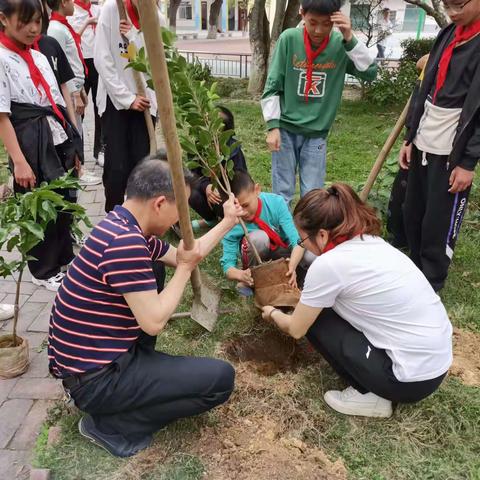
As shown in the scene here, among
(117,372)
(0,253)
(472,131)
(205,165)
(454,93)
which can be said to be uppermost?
(454,93)

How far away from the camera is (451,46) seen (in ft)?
8.64

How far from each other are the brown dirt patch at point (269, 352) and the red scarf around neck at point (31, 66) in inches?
70.3

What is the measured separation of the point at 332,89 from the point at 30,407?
2656 mm

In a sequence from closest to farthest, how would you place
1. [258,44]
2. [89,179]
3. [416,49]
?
[89,179] → [258,44] → [416,49]

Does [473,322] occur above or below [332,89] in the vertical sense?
below

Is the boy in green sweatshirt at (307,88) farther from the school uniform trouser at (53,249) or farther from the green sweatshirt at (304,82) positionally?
the school uniform trouser at (53,249)

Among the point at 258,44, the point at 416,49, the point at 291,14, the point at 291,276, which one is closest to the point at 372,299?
the point at 291,276

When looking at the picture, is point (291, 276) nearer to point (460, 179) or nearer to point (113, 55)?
point (460, 179)

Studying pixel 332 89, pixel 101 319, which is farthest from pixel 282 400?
pixel 332 89

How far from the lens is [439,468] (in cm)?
201

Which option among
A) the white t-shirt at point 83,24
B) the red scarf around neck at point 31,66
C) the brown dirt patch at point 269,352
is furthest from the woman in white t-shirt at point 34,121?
the white t-shirt at point 83,24

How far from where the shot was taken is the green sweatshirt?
322cm

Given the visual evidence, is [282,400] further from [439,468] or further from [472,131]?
[472,131]

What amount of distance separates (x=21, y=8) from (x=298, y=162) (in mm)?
2037
